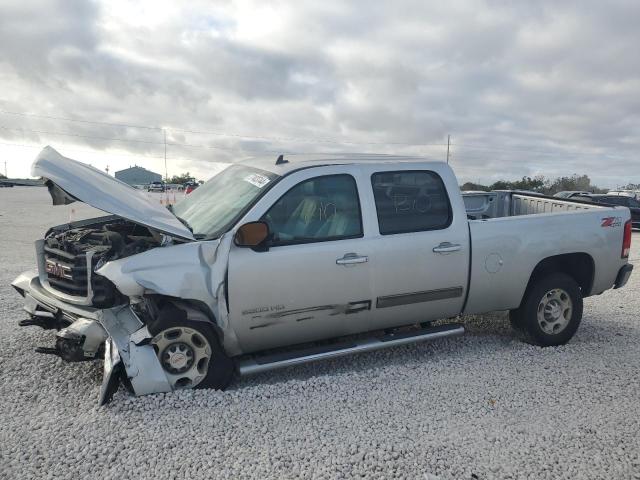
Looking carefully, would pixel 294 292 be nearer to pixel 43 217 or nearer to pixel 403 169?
pixel 403 169

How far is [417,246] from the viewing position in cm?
464

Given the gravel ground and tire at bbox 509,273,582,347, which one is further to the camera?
tire at bbox 509,273,582,347

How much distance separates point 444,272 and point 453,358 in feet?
2.76

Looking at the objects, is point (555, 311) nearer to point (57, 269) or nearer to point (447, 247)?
point (447, 247)

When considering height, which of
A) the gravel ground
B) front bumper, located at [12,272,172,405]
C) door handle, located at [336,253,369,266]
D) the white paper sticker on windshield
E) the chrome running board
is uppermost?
the white paper sticker on windshield

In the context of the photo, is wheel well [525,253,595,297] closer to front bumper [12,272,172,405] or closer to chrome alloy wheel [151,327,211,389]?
chrome alloy wheel [151,327,211,389]

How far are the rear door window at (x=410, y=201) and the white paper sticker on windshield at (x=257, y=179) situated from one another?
95cm

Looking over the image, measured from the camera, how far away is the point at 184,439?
11.0 ft

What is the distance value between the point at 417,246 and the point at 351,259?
2.18 ft

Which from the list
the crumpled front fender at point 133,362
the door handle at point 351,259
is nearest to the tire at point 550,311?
the door handle at point 351,259

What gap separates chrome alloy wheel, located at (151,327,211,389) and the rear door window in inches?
70.1

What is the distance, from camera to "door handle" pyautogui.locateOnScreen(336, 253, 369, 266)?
4343mm

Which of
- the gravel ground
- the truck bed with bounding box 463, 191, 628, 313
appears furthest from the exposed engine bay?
the truck bed with bounding box 463, 191, 628, 313

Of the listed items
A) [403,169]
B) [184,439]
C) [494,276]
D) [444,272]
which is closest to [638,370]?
[494,276]
